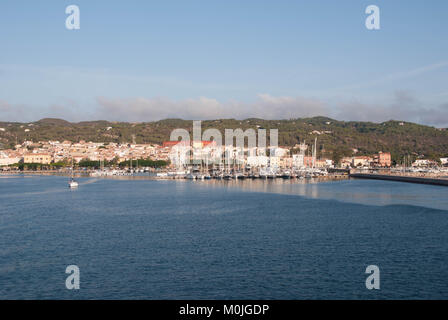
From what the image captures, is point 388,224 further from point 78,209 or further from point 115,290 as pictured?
point 78,209

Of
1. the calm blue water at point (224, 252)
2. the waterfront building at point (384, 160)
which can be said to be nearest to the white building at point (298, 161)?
the waterfront building at point (384, 160)

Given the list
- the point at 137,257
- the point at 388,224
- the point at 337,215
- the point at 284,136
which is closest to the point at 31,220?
the point at 137,257

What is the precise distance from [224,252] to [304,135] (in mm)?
104684

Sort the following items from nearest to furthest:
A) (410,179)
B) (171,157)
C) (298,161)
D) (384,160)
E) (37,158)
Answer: (410,179) < (298,161) < (171,157) < (37,158) < (384,160)

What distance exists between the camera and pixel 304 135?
118062mm

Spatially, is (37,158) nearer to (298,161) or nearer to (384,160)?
(298,161)

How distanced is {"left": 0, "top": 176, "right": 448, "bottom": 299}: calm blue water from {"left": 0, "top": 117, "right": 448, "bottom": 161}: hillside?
3280 inches

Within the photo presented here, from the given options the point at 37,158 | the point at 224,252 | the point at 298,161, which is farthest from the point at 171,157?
the point at 224,252

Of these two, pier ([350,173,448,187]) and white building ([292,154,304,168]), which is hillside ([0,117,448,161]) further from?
pier ([350,173,448,187])

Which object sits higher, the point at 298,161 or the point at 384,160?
the point at 384,160

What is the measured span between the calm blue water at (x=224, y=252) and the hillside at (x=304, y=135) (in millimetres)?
83301

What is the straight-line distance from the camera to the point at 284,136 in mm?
Result: 117062

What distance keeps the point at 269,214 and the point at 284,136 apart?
92857 mm

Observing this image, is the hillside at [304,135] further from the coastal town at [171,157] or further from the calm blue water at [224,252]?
the calm blue water at [224,252]
